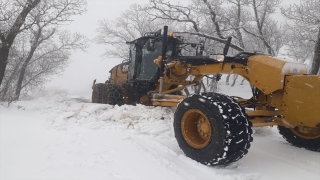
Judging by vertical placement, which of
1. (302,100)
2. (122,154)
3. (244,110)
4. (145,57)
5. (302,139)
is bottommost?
(122,154)

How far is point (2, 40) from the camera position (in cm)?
944

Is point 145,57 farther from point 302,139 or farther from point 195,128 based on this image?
point 302,139

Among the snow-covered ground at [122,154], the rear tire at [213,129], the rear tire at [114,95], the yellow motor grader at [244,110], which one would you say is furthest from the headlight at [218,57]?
the rear tire at [114,95]

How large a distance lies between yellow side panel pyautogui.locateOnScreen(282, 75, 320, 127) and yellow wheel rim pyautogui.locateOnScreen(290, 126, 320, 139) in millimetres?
864

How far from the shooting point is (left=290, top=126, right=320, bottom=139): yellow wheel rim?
4.20m

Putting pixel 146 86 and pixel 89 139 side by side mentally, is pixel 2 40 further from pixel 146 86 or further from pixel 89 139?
pixel 89 139

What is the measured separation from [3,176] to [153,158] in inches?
68.7

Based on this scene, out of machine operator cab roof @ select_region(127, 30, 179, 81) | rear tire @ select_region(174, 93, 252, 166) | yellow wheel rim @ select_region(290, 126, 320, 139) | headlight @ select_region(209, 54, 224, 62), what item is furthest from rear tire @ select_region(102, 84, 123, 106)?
yellow wheel rim @ select_region(290, 126, 320, 139)

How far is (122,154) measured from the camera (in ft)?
11.6

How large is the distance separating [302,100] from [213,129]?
1.32 metres

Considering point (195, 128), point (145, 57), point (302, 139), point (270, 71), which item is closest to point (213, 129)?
point (195, 128)

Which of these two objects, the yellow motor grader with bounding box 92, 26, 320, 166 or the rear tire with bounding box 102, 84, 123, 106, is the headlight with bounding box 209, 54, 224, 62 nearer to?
the yellow motor grader with bounding box 92, 26, 320, 166

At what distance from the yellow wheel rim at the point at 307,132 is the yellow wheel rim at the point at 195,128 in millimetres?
1907

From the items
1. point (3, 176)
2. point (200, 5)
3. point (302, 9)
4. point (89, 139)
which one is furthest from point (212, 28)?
point (3, 176)
